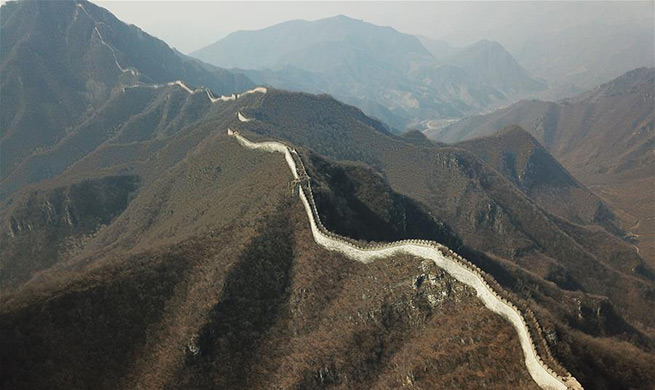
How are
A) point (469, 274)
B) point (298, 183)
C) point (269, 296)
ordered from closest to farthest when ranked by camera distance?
point (469, 274) → point (269, 296) → point (298, 183)

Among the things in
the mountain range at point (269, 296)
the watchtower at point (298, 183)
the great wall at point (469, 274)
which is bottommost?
the mountain range at point (269, 296)

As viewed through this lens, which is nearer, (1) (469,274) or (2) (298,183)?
(1) (469,274)

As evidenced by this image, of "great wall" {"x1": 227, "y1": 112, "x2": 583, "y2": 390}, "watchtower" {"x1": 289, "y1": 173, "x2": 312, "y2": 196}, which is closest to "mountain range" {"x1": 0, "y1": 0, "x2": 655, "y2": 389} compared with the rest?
"watchtower" {"x1": 289, "y1": 173, "x2": 312, "y2": 196}

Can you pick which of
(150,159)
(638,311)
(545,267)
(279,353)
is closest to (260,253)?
(279,353)

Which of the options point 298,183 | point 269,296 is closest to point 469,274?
point 269,296

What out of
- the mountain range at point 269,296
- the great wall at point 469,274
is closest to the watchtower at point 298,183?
the great wall at point 469,274

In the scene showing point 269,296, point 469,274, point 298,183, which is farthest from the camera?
point 298,183

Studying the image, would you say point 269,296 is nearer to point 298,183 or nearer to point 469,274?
point 298,183

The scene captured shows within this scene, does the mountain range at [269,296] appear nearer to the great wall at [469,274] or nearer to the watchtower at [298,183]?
the watchtower at [298,183]

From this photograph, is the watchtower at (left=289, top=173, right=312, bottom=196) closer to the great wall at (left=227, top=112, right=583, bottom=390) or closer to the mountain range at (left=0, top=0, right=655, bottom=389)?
the great wall at (left=227, top=112, right=583, bottom=390)
